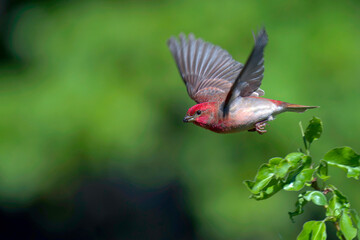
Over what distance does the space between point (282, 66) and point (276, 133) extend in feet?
1.81

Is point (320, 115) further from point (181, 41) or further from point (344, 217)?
point (344, 217)

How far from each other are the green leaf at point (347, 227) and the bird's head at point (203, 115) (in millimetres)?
910


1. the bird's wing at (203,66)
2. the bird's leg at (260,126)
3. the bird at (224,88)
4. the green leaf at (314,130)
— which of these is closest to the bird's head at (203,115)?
the bird at (224,88)

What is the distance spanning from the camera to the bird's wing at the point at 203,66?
120 inches

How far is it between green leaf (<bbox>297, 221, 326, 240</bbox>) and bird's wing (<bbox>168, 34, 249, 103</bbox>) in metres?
1.46

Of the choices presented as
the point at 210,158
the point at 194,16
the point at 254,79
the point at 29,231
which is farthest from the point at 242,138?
the point at 29,231

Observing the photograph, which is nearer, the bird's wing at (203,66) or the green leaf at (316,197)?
the green leaf at (316,197)

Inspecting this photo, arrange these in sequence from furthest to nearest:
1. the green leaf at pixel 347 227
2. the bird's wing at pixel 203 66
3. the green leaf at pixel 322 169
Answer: the bird's wing at pixel 203 66 → the green leaf at pixel 322 169 → the green leaf at pixel 347 227

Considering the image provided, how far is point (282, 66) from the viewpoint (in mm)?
4250

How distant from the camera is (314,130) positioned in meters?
1.71

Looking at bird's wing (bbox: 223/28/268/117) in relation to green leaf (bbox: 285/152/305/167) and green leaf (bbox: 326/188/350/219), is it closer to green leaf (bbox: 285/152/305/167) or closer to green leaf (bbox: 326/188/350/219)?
green leaf (bbox: 285/152/305/167)

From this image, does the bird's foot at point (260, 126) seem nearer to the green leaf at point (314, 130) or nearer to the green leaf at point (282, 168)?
the green leaf at point (314, 130)

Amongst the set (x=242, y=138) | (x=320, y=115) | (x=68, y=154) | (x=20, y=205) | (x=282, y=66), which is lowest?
(x=20, y=205)

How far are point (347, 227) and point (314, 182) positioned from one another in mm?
166
